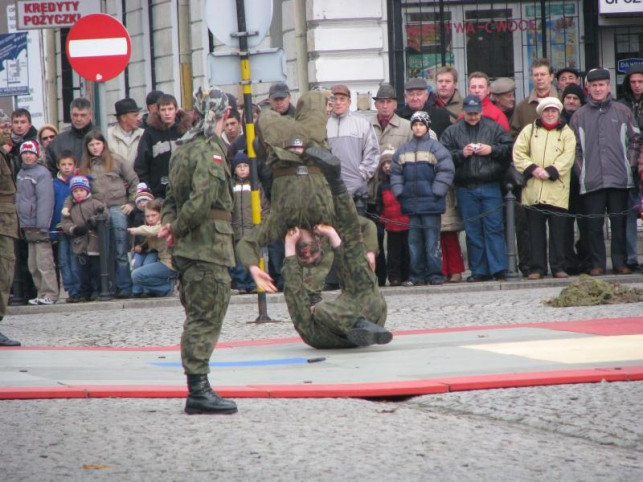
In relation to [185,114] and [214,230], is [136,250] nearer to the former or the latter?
Result: [185,114]

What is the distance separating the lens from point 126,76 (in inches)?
1086

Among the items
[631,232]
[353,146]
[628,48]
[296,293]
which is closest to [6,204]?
[296,293]

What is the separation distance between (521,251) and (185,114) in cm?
414

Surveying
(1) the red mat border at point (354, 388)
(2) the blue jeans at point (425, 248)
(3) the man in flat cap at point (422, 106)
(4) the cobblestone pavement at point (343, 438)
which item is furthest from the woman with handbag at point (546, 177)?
(4) the cobblestone pavement at point (343, 438)

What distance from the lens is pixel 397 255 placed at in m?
17.4

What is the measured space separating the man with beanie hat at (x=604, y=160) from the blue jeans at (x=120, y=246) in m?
4.99

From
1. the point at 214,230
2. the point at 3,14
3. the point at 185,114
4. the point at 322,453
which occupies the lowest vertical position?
the point at 322,453

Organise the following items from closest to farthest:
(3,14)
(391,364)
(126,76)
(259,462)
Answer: (259,462) → (391,364) → (126,76) → (3,14)

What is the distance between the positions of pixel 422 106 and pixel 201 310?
9404 mm

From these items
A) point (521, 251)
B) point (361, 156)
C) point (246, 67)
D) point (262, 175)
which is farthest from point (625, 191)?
point (246, 67)

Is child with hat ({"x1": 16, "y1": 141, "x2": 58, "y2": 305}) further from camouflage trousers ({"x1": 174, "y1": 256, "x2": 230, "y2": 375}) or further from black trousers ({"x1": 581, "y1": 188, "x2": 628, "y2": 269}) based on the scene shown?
camouflage trousers ({"x1": 174, "y1": 256, "x2": 230, "y2": 375})

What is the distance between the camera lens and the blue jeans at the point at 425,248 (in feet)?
55.3

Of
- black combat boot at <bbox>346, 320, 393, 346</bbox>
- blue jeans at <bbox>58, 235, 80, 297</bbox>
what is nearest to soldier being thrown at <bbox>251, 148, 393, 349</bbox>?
black combat boot at <bbox>346, 320, 393, 346</bbox>

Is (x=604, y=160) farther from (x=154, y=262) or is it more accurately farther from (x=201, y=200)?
(x=201, y=200)
